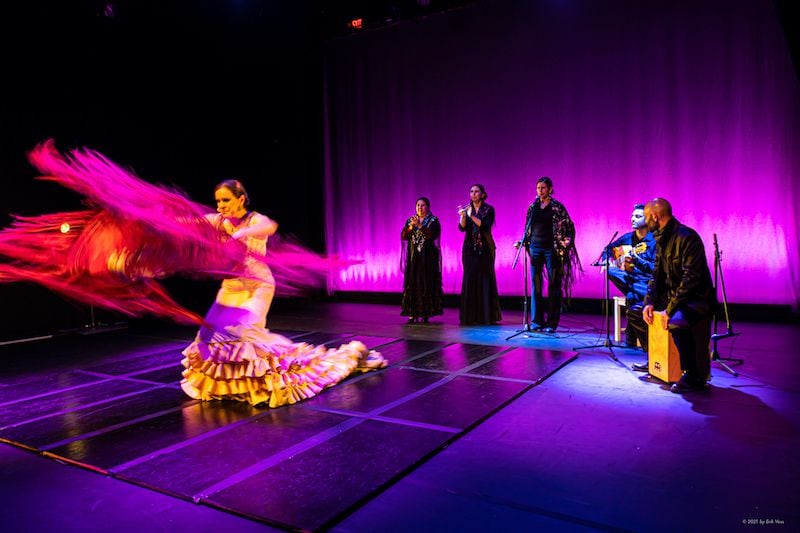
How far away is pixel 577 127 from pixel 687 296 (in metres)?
5.05

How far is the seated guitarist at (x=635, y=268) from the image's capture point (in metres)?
5.08

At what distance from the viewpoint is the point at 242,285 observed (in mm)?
3686

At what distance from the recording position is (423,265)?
7.47 m

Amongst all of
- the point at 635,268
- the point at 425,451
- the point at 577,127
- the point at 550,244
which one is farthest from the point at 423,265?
the point at 425,451

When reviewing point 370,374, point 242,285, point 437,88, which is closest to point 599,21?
point 437,88

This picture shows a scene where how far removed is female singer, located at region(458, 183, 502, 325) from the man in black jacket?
3.11 metres

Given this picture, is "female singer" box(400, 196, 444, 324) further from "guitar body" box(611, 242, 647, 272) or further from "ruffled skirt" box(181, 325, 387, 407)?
"ruffled skirt" box(181, 325, 387, 407)

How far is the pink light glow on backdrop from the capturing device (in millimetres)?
7008

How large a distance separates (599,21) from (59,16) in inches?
292

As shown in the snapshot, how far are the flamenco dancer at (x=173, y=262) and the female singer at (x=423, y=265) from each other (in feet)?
11.8

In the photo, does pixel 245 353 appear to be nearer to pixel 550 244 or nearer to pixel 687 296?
pixel 687 296

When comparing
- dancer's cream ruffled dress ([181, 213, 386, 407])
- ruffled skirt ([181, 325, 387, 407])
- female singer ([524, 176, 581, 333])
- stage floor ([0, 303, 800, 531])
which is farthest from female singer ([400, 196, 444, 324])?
dancer's cream ruffled dress ([181, 213, 386, 407])

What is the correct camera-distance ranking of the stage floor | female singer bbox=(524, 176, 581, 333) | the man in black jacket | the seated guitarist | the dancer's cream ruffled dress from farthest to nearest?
female singer bbox=(524, 176, 581, 333) → the seated guitarist → the man in black jacket → the dancer's cream ruffled dress → the stage floor

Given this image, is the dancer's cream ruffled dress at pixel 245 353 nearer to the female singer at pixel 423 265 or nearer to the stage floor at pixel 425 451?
the stage floor at pixel 425 451
